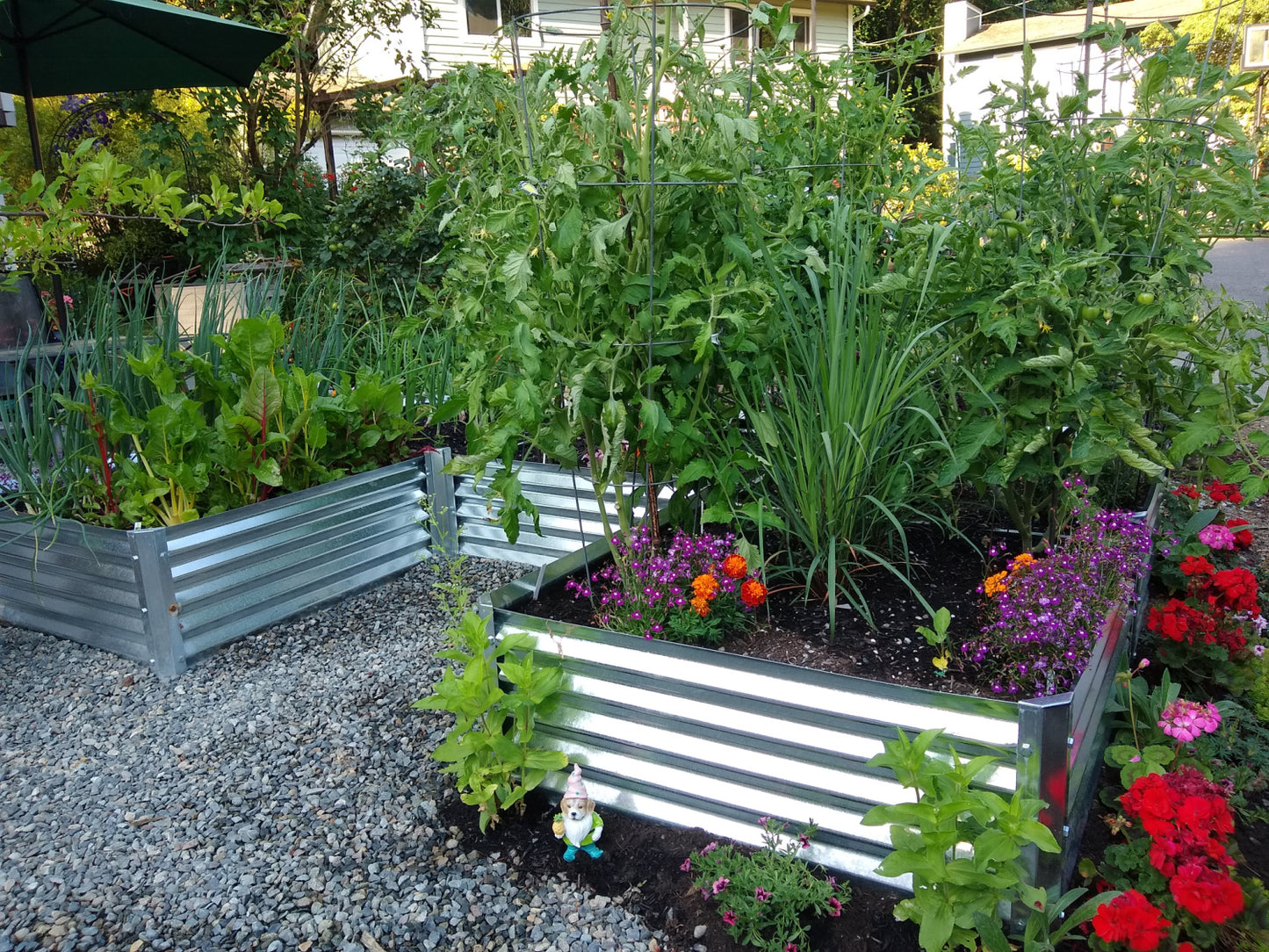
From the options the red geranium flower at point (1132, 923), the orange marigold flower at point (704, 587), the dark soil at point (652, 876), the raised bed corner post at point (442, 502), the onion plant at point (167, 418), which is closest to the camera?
the red geranium flower at point (1132, 923)

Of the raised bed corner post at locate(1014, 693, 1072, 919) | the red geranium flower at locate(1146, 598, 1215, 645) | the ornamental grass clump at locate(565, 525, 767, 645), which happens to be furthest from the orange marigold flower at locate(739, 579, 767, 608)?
the red geranium flower at locate(1146, 598, 1215, 645)

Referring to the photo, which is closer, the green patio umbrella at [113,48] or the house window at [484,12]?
the green patio umbrella at [113,48]

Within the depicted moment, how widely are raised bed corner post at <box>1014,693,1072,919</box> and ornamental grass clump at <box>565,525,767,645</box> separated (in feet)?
2.02

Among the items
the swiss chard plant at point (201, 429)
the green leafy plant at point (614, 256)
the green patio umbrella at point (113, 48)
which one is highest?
the green patio umbrella at point (113, 48)

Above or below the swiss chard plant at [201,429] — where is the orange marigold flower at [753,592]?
below

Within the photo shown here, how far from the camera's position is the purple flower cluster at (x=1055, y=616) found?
1.75 m

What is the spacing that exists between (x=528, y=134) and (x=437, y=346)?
6.69 feet

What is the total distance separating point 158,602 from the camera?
8.56 feet

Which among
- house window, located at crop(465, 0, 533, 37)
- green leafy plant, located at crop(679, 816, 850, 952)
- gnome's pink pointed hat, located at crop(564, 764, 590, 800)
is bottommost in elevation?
green leafy plant, located at crop(679, 816, 850, 952)

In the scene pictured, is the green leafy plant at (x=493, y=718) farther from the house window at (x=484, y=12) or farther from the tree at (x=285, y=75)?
the house window at (x=484, y=12)

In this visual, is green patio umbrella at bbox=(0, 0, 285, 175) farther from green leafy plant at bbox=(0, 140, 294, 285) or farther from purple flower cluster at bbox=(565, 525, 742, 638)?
purple flower cluster at bbox=(565, 525, 742, 638)

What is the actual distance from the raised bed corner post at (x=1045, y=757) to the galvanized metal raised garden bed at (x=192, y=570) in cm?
226

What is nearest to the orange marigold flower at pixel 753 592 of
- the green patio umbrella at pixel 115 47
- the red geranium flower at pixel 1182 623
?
the red geranium flower at pixel 1182 623

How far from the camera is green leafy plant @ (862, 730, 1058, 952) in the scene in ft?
4.65
